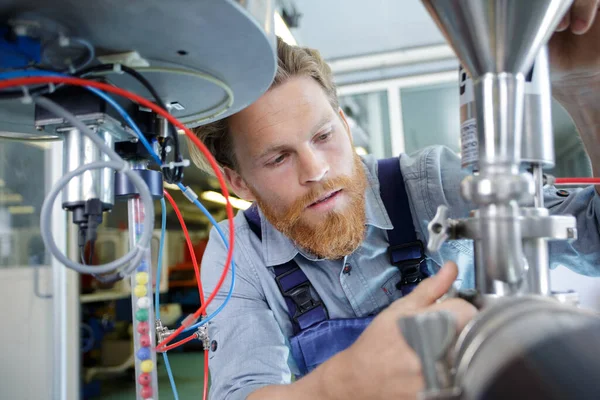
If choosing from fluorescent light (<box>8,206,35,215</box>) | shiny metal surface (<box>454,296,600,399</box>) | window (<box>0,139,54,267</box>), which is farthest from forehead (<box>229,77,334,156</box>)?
fluorescent light (<box>8,206,35,215</box>)

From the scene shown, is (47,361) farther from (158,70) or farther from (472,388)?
(472,388)

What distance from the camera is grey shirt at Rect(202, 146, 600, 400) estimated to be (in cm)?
94

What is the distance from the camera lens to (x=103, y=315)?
3551 mm

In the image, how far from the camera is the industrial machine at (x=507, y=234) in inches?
10.2

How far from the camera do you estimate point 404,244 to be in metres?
0.99

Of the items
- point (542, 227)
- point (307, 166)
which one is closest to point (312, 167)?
point (307, 166)

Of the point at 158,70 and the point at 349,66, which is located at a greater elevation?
the point at 349,66

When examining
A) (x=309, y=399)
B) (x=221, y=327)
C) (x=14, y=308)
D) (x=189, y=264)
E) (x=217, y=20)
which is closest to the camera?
(x=217, y=20)

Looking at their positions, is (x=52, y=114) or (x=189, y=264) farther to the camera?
(x=189, y=264)

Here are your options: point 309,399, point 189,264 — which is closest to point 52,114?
point 309,399

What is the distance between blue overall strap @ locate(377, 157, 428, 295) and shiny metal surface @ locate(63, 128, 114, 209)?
69 centimetres

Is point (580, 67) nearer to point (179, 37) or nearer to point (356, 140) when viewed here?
point (179, 37)

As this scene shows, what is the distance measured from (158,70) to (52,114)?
0.38 ft

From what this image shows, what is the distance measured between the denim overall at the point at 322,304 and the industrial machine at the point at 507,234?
0.56 meters
